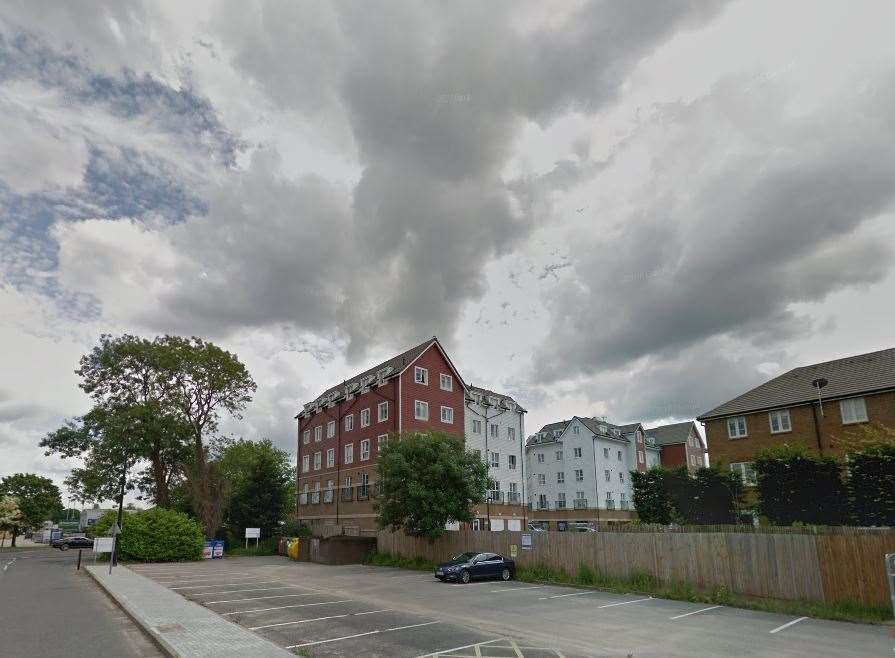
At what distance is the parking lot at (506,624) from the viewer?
1320cm

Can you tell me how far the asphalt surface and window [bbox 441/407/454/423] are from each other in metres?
28.7

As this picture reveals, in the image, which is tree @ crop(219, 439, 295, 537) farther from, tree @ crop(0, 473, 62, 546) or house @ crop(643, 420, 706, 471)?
house @ crop(643, 420, 706, 471)

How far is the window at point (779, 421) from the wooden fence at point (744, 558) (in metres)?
16.1

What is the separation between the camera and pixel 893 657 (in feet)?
41.2

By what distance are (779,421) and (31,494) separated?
91413mm

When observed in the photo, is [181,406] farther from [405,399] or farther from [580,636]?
[580,636]

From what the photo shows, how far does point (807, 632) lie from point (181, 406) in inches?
1944

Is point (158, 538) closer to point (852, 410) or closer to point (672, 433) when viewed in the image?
point (852, 410)

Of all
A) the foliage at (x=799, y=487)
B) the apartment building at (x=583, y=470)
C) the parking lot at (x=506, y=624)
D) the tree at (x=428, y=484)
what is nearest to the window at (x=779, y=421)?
the foliage at (x=799, y=487)

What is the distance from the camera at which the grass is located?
17.2 meters

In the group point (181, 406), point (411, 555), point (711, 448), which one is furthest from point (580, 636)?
point (181, 406)

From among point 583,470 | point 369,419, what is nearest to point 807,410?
point 369,419

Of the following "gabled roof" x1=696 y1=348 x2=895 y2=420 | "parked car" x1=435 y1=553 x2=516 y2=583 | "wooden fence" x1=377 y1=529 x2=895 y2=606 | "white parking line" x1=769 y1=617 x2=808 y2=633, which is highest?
"gabled roof" x1=696 y1=348 x2=895 y2=420

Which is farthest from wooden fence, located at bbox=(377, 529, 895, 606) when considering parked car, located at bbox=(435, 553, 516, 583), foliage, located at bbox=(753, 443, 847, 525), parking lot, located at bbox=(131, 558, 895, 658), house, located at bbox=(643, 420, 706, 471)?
house, located at bbox=(643, 420, 706, 471)
